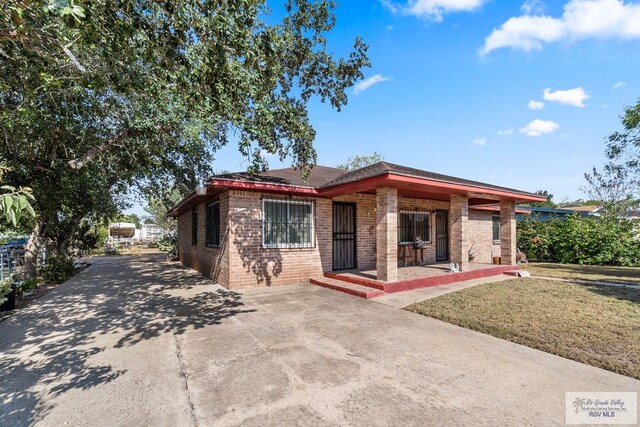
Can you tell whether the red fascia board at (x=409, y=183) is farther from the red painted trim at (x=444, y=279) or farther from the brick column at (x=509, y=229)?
the red painted trim at (x=444, y=279)

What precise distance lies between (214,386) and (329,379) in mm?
1199

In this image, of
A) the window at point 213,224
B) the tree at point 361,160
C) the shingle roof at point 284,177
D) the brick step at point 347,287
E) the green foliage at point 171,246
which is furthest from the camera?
the tree at point 361,160

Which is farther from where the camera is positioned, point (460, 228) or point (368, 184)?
point (460, 228)

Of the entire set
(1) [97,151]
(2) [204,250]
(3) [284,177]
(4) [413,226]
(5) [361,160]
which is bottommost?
(2) [204,250]

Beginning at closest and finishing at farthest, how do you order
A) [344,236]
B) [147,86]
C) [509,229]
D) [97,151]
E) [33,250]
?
[147,86]
[97,151]
[344,236]
[33,250]
[509,229]

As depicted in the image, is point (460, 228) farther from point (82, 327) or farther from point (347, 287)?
point (82, 327)

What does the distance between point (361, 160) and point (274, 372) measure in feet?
129

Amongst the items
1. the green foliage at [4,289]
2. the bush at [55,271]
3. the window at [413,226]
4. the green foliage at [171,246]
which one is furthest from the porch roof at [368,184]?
the green foliage at [171,246]

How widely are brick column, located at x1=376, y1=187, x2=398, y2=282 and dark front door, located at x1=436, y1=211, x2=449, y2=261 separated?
5.96 m

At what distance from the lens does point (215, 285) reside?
8.69 metres

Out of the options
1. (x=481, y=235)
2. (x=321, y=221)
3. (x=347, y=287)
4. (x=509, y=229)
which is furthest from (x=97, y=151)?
(x=481, y=235)

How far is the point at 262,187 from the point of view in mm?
7906

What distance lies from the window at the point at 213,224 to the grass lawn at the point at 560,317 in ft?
20.4

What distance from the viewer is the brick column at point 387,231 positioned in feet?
24.1
